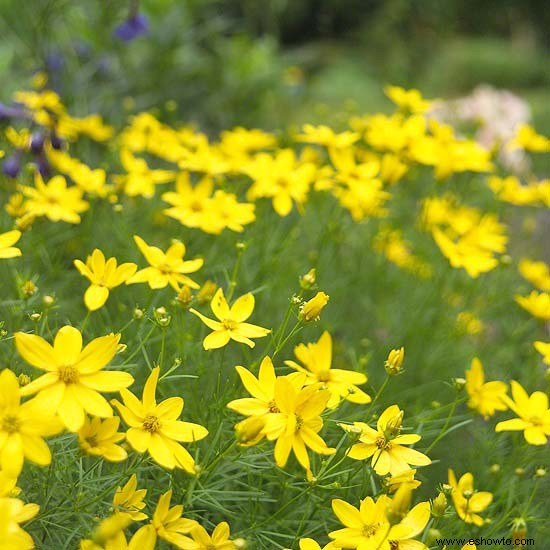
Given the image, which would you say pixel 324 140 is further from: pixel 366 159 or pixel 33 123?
pixel 33 123

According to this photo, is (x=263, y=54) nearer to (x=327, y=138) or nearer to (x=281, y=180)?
(x=327, y=138)

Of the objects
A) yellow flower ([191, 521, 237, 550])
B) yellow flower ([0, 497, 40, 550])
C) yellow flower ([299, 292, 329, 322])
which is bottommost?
yellow flower ([191, 521, 237, 550])

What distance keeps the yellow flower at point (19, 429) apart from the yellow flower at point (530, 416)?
518 mm

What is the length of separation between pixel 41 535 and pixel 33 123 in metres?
0.89

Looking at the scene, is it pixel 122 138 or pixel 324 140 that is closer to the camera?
pixel 324 140

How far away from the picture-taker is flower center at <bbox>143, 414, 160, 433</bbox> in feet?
2.20

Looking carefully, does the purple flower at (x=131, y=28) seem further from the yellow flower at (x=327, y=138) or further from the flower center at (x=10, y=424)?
the flower center at (x=10, y=424)

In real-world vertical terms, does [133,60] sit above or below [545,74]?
above

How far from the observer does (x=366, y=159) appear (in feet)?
4.77

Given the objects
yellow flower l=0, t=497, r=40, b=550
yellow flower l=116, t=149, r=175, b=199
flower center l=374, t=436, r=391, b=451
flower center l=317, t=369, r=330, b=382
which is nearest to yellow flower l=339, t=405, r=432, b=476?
flower center l=374, t=436, r=391, b=451

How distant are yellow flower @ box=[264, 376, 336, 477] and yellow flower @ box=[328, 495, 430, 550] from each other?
0.20 ft

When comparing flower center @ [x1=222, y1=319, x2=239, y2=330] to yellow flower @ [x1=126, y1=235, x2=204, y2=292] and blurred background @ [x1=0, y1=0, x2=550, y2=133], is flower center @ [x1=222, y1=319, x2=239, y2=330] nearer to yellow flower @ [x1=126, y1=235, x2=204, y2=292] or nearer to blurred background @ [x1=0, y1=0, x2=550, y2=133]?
yellow flower @ [x1=126, y1=235, x2=204, y2=292]

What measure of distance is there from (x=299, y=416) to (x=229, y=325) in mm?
162

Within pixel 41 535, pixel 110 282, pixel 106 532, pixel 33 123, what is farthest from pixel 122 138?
pixel 106 532
